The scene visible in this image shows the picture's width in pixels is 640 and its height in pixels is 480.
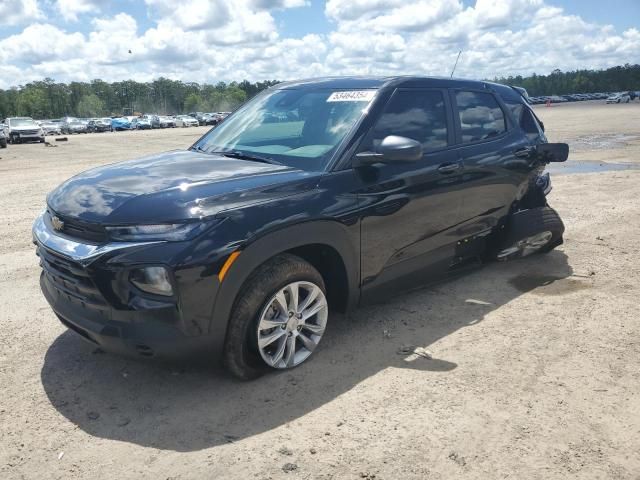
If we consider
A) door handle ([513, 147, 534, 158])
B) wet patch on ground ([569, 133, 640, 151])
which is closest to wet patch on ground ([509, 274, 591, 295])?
door handle ([513, 147, 534, 158])

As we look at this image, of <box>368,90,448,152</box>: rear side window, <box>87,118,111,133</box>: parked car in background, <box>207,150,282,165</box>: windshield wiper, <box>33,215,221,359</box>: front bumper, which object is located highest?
<box>87,118,111,133</box>: parked car in background

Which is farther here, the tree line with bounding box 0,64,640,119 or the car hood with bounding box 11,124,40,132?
the tree line with bounding box 0,64,640,119

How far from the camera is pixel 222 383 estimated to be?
3.38 meters

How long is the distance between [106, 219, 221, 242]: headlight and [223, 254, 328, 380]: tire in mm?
462

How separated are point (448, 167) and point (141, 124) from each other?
60.3 metres

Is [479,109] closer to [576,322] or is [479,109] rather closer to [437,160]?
[437,160]

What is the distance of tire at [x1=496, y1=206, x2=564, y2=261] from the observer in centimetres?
521

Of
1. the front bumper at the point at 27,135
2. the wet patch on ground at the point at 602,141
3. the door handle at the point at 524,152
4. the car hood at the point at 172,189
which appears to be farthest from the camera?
the front bumper at the point at 27,135

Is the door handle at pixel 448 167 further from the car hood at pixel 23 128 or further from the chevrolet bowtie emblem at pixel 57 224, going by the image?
the car hood at pixel 23 128

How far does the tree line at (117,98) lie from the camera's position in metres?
122

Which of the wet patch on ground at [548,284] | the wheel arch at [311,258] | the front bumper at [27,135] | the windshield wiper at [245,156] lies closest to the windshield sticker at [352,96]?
the windshield wiper at [245,156]

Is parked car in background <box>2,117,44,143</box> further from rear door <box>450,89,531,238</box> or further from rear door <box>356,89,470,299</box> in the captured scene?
rear door <box>356,89,470,299</box>

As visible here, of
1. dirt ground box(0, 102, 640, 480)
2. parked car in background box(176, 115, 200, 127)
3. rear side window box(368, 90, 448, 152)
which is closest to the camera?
dirt ground box(0, 102, 640, 480)

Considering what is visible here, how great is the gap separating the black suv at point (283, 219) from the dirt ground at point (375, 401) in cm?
34
